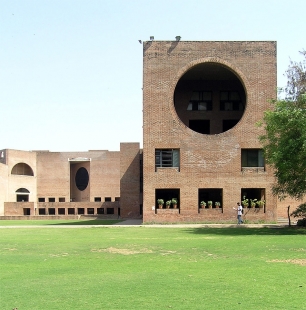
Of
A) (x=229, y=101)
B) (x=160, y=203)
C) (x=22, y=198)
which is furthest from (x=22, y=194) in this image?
(x=229, y=101)

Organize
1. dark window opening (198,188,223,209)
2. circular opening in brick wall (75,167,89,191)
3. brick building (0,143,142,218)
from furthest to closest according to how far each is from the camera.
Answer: circular opening in brick wall (75,167,89,191) < brick building (0,143,142,218) < dark window opening (198,188,223,209)

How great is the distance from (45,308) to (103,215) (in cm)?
4773

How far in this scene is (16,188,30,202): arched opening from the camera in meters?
66.0

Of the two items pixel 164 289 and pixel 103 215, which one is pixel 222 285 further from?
pixel 103 215

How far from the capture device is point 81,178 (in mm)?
71625

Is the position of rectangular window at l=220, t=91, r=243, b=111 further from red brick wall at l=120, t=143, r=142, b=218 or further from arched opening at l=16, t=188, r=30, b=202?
arched opening at l=16, t=188, r=30, b=202

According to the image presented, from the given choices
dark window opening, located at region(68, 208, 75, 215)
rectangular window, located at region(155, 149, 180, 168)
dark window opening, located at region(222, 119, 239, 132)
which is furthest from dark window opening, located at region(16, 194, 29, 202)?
rectangular window, located at region(155, 149, 180, 168)

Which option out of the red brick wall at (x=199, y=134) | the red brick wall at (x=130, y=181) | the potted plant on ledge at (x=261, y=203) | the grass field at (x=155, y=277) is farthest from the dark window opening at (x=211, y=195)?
the grass field at (x=155, y=277)

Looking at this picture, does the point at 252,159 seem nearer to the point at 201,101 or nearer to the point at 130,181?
the point at 201,101

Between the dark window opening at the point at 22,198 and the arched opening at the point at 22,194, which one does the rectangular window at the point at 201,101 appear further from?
the dark window opening at the point at 22,198

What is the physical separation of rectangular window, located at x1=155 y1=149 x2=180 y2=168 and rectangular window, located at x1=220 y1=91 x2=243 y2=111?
9331 millimetres

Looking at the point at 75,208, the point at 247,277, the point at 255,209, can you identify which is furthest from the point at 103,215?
the point at 247,277

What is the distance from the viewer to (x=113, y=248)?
18.0m

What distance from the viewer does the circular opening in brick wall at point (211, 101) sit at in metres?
43.0
